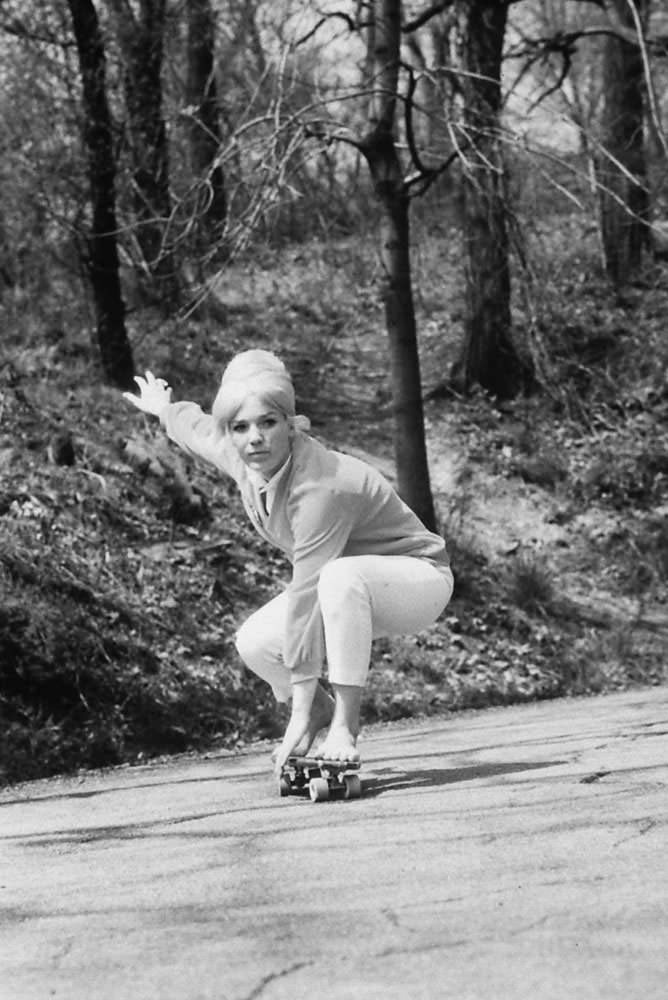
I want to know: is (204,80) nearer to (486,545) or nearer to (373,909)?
(486,545)

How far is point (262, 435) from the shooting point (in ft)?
16.8

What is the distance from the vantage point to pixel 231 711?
887cm

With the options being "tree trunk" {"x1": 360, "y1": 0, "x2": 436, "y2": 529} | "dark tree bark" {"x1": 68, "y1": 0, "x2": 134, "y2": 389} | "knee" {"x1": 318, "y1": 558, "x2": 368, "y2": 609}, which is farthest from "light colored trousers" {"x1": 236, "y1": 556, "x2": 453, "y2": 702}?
"dark tree bark" {"x1": 68, "y1": 0, "x2": 134, "y2": 389}

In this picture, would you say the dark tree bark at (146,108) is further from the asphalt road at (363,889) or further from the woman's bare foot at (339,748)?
the woman's bare foot at (339,748)

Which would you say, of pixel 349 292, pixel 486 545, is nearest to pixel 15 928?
pixel 486 545

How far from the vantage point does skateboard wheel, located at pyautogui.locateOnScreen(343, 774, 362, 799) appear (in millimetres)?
5102

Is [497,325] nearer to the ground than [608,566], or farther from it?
farther from it

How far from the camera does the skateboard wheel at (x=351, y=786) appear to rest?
5102 mm

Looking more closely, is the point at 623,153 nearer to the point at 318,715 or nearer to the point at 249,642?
the point at 249,642

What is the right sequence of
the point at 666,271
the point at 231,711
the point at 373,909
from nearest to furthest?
the point at 373,909 → the point at 231,711 → the point at 666,271

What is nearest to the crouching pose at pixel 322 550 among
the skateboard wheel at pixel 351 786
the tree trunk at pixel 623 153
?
the skateboard wheel at pixel 351 786

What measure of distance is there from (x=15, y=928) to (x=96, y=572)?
6387 millimetres

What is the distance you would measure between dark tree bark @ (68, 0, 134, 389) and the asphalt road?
26.5ft

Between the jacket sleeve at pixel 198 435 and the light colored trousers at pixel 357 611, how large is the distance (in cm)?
53
